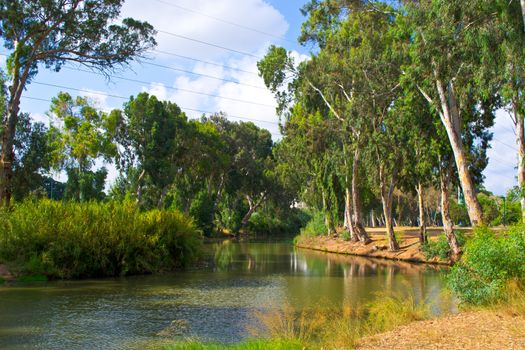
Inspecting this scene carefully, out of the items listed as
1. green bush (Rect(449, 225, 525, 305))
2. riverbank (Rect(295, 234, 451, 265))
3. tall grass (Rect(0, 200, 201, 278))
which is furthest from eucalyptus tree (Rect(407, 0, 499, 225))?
tall grass (Rect(0, 200, 201, 278))

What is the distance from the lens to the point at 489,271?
40.9ft

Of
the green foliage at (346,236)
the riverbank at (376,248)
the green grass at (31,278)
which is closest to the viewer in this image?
the green grass at (31,278)

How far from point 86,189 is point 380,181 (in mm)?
28914

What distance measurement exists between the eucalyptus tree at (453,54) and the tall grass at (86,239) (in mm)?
15132

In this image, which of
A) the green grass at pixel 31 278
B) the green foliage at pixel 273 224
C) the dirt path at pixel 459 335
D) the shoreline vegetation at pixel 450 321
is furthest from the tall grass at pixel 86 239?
the green foliage at pixel 273 224

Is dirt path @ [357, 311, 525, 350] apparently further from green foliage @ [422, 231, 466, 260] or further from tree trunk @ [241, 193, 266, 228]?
tree trunk @ [241, 193, 266, 228]

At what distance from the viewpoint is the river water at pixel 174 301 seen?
11.9 m

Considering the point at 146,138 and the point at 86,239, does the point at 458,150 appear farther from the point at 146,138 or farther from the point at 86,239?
the point at 146,138

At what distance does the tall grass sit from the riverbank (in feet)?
51.8

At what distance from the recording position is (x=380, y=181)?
114ft

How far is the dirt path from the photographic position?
8453 millimetres

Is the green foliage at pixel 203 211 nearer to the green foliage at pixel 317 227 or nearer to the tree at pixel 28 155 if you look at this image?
the green foliage at pixel 317 227

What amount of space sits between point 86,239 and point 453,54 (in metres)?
17.5

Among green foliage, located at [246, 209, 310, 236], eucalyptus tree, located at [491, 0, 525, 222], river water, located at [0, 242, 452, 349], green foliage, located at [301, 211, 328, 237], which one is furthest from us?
green foliage, located at [246, 209, 310, 236]
